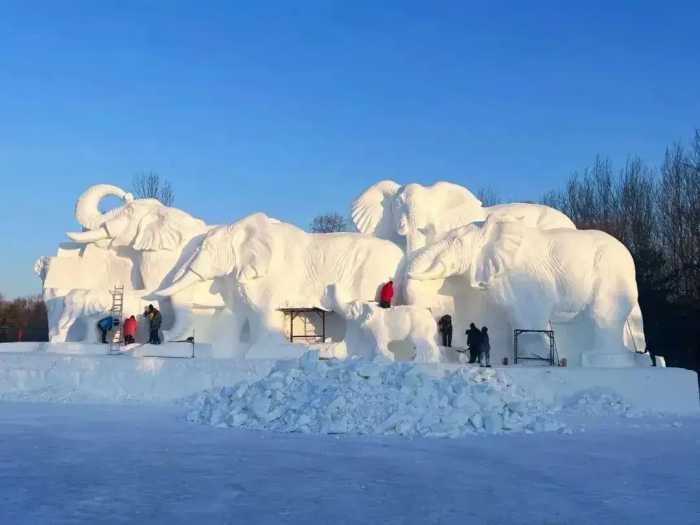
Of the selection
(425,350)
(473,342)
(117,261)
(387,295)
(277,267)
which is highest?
(117,261)

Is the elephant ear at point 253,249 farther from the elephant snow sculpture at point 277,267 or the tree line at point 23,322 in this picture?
the tree line at point 23,322

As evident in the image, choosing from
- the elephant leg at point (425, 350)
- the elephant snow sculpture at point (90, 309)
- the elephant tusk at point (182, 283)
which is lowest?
the elephant leg at point (425, 350)

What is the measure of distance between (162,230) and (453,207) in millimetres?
5641

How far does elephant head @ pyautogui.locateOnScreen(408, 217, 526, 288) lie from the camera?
45.6 feet

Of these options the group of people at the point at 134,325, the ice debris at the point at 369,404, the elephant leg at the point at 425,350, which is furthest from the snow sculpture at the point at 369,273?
the ice debris at the point at 369,404

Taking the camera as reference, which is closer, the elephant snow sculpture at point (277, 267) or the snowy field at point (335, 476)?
the snowy field at point (335, 476)

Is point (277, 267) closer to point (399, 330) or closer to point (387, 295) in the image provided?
point (387, 295)

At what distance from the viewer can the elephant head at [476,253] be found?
13.9 metres

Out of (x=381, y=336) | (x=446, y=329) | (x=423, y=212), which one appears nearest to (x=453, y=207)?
(x=423, y=212)

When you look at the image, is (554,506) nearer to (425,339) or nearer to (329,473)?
(329,473)

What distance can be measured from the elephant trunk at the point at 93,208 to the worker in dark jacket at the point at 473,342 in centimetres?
751

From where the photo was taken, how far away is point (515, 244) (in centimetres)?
1391

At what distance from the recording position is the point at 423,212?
15.3 metres

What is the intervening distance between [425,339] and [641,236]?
60.2 feet
